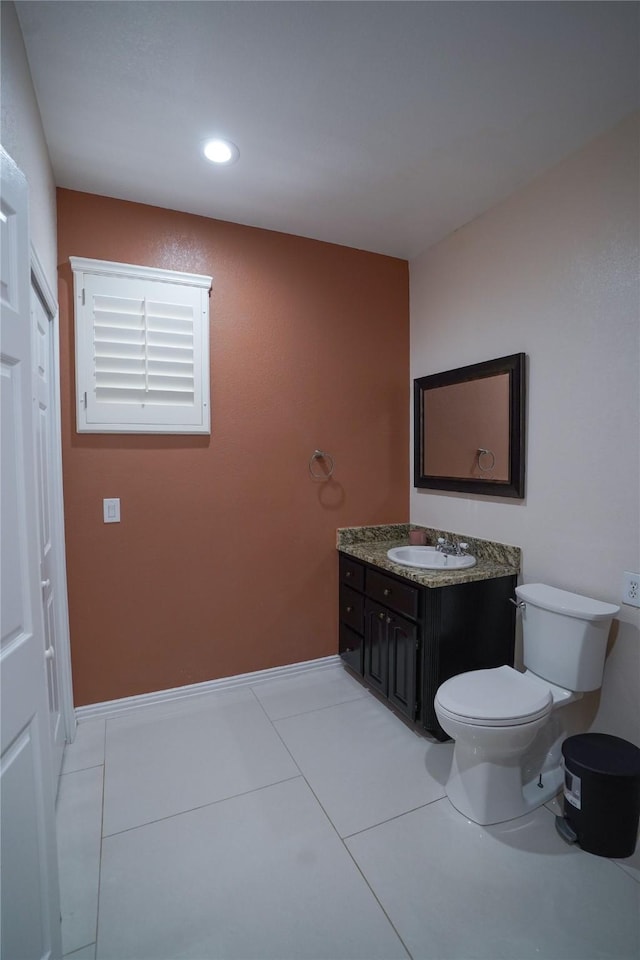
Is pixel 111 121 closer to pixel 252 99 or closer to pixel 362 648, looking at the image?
pixel 252 99

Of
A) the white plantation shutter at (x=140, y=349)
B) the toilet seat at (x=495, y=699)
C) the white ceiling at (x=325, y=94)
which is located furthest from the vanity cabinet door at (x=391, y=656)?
the white ceiling at (x=325, y=94)

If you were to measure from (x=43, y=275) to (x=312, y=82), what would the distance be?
4.01ft

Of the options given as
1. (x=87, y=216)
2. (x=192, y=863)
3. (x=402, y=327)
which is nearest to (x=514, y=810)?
(x=192, y=863)

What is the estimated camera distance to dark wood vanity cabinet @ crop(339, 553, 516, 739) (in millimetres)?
2162

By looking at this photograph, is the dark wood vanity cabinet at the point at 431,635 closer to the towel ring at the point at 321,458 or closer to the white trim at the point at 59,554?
the towel ring at the point at 321,458

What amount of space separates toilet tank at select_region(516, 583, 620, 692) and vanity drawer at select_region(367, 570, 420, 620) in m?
0.51

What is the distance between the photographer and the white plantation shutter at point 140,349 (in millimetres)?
2305

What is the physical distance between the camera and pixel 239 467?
2.67 m

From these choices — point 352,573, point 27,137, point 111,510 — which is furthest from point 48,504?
point 352,573

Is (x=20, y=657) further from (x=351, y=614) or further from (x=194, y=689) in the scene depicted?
(x=351, y=614)

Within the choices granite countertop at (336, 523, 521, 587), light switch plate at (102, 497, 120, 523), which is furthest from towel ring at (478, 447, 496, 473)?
light switch plate at (102, 497, 120, 523)

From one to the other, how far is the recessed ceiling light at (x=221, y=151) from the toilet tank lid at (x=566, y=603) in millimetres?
2275

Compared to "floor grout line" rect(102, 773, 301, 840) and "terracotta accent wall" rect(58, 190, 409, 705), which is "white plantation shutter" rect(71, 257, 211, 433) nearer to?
"terracotta accent wall" rect(58, 190, 409, 705)

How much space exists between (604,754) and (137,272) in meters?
2.93
